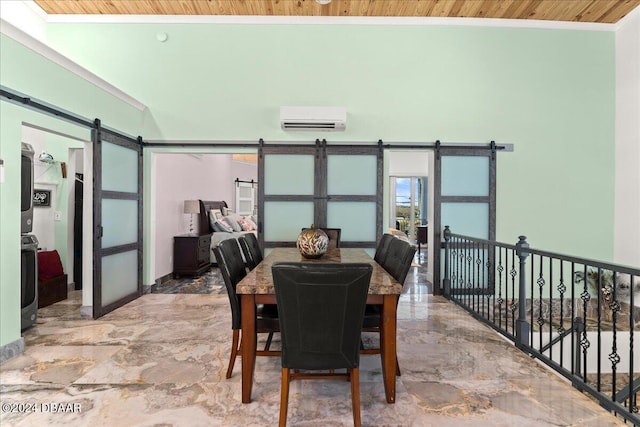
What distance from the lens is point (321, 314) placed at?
5.26 feet

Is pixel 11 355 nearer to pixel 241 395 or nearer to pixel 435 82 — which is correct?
pixel 241 395

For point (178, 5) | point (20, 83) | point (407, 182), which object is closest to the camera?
point (20, 83)

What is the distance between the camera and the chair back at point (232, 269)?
2.05m

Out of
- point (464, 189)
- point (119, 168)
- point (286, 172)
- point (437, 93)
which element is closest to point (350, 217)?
point (286, 172)

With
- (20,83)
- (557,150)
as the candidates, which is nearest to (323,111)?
→ (20,83)

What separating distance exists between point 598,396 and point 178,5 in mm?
5589

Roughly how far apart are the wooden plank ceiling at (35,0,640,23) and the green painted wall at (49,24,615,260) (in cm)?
19

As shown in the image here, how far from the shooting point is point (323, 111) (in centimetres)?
432

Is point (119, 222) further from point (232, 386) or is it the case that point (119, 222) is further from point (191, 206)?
point (232, 386)

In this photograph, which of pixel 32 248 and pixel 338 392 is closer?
pixel 338 392

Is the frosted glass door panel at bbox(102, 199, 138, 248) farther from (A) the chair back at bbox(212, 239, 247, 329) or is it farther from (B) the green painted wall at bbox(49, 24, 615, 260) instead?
(A) the chair back at bbox(212, 239, 247, 329)

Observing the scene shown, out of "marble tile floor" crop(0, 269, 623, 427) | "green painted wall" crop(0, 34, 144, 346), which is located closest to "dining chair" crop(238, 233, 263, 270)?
"marble tile floor" crop(0, 269, 623, 427)

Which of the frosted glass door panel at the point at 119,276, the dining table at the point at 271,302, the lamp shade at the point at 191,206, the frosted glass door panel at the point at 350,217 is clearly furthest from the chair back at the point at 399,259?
the lamp shade at the point at 191,206

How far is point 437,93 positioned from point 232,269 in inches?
150
